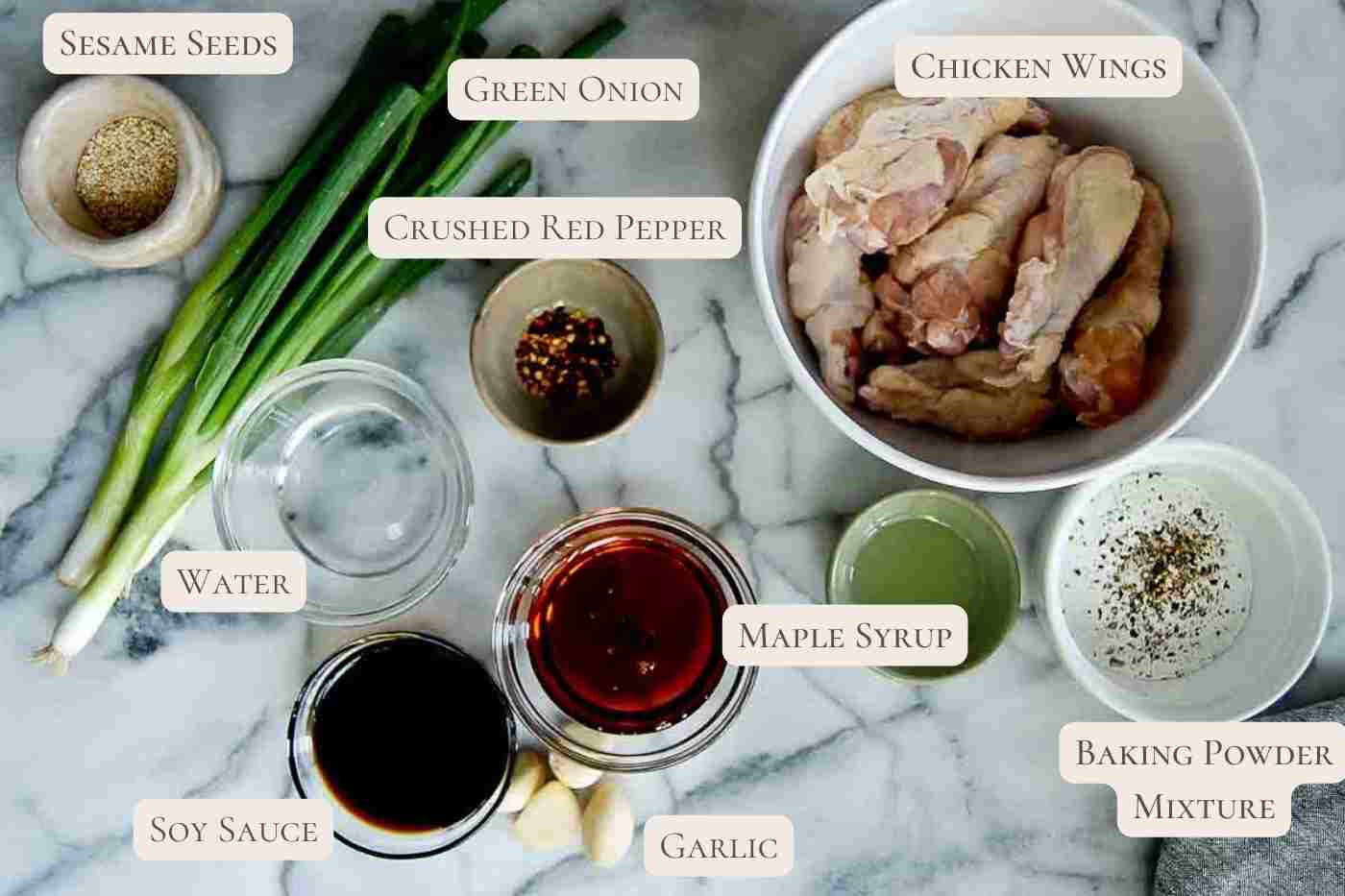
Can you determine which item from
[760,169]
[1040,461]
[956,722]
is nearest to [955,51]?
[760,169]

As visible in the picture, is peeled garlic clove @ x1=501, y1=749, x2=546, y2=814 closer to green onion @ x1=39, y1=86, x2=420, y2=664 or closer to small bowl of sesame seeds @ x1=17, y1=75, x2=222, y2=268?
green onion @ x1=39, y1=86, x2=420, y2=664

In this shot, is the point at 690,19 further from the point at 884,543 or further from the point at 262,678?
the point at 262,678

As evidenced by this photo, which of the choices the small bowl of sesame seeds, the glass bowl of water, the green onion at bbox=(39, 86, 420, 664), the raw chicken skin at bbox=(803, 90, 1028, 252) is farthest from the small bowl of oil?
the small bowl of sesame seeds

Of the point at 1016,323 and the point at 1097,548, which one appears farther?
the point at 1097,548

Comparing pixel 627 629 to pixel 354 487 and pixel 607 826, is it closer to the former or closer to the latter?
pixel 607 826

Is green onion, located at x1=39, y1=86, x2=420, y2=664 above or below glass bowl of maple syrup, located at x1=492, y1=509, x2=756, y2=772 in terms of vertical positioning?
above

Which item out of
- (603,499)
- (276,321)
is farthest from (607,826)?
(276,321)

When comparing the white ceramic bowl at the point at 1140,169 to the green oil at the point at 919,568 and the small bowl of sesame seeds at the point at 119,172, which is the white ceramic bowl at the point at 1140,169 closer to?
the green oil at the point at 919,568
